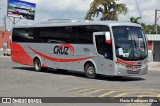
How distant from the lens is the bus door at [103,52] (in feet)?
67.2

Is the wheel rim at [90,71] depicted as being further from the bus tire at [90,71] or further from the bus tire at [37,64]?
the bus tire at [37,64]

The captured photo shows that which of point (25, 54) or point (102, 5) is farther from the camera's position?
point (102, 5)

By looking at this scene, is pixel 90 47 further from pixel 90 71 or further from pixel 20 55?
pixel 20 55

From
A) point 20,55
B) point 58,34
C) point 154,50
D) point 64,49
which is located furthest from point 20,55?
point 154,50

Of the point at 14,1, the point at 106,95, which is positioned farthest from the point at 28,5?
the point at 106,95

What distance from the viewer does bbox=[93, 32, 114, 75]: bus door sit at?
2047 centimetres

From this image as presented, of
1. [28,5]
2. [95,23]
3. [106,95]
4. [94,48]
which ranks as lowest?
[106,95]

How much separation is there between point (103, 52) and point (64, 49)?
3560 mm

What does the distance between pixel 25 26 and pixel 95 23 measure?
296 inches

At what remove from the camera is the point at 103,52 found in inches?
823

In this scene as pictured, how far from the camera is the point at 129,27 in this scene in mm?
21047

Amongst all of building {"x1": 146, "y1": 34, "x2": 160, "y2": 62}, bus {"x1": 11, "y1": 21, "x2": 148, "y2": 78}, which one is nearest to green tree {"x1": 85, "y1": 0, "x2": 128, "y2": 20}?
building {"x1": 146, "y1": 34, "x2": 160, "y2": 62}

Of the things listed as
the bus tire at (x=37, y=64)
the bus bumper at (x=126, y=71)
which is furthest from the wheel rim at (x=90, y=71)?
the bus tire at (x=37, y=64)

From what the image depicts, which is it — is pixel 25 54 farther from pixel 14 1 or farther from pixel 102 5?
pixel 14 1
